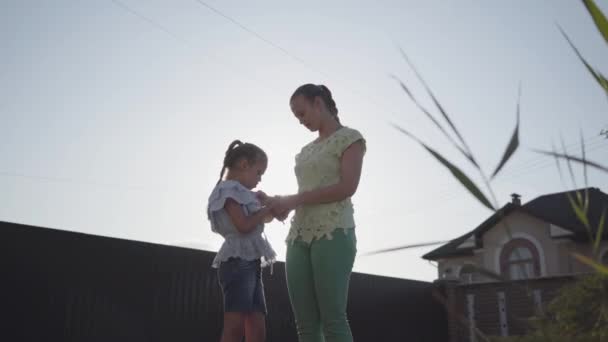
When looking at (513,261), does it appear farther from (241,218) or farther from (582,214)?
(582,214)

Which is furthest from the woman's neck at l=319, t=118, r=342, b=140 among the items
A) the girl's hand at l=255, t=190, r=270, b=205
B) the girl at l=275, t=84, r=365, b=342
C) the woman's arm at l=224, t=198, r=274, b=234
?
the girl's hand at l=255, t=190, r=270, b=205

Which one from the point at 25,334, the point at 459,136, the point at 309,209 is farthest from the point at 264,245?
the point at 25,334

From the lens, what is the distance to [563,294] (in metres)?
1.64

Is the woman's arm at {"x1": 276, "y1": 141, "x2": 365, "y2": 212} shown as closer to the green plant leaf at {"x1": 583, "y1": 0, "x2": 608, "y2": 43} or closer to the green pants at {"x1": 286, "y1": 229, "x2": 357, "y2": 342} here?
the green pants at {"x1": 286, "y1": 229, "x2": 357, "y2": 342}

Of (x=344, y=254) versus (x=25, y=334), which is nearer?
(x=344, y=254)

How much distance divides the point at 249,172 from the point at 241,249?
370mm

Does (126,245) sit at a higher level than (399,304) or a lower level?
higher

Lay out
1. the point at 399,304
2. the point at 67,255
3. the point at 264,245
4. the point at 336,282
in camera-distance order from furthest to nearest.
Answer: the point at 399,304
the point at 67,255
the point at 264,245
the point at 336,282

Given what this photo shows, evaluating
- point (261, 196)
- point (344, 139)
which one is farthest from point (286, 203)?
point (261, 196)

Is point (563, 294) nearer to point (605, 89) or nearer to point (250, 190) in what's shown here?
point (605, 89)

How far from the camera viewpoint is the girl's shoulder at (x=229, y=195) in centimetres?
249

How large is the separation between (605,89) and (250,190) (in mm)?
2026

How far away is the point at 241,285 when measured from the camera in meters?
2.43

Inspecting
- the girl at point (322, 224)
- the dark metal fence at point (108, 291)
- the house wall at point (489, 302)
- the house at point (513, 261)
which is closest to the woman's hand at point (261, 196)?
the girl at point (322, 224)
